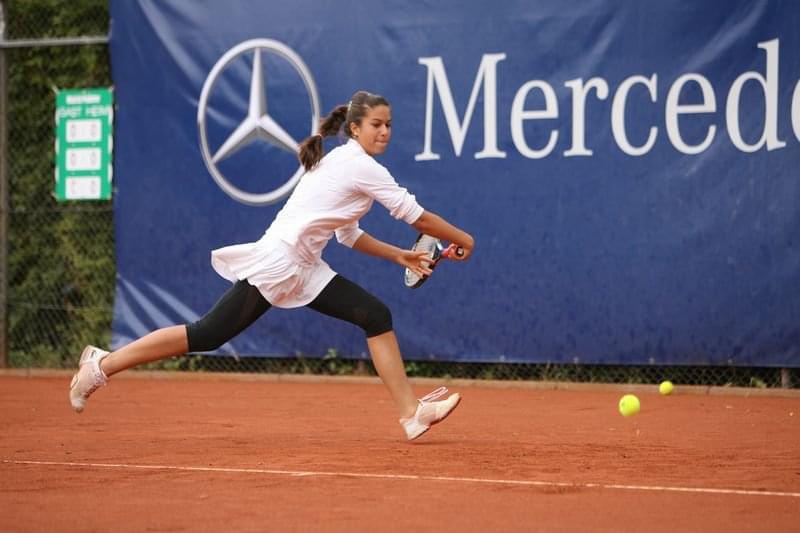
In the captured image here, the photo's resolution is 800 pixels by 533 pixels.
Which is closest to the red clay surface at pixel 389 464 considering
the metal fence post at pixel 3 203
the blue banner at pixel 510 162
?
the blue banner at pixel 510 162

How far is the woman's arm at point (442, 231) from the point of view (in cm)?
595

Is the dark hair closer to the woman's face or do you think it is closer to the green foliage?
the woman's face

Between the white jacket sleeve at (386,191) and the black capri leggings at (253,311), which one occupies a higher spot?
the white jacket sleeve at (386,191)

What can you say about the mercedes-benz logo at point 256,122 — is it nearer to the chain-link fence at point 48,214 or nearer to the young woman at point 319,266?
the chain-link fence at point 48,214

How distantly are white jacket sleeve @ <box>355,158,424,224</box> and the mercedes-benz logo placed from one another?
3947 mm

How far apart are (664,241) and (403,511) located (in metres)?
5.07

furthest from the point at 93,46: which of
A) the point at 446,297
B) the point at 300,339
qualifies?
the point at 446,297

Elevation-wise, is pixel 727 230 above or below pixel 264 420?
above

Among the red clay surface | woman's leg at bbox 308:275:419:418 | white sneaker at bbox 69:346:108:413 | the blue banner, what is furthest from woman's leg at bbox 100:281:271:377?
the blue banner

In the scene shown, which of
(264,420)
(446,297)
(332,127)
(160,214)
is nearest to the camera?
(332,127)

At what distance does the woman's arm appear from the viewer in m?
5.95

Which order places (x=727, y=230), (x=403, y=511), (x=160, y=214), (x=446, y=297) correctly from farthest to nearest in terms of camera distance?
(x=160, y=214) < (x=446, y=297) < (x=727, y=230) < (x=403, y=511)

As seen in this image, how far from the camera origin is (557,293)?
368 inches

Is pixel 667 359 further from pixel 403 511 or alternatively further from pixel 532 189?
pixel 403 511
